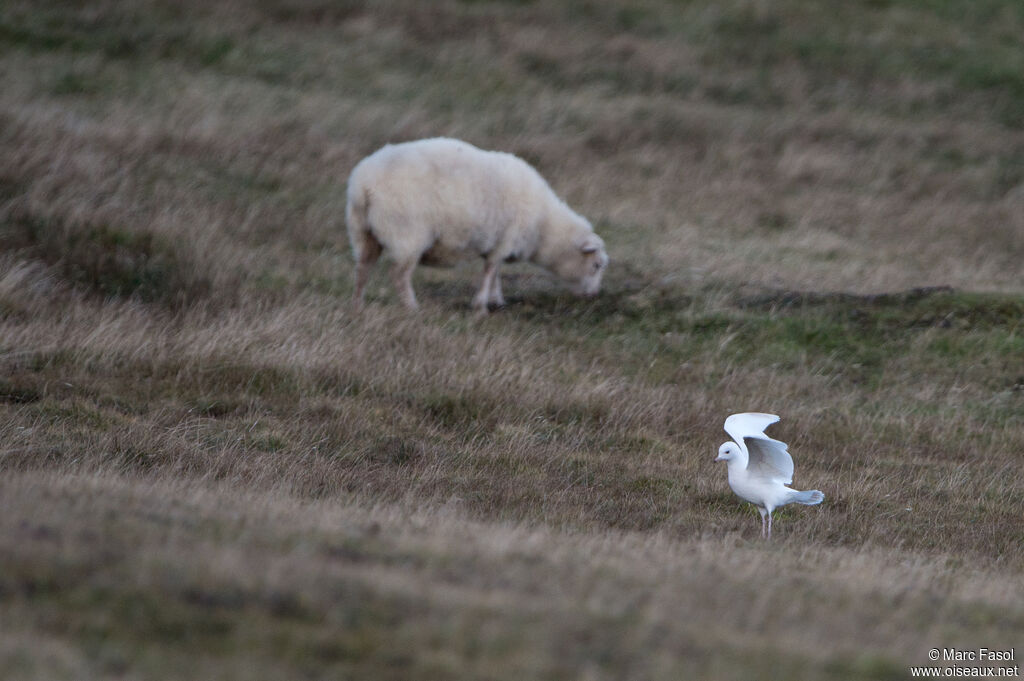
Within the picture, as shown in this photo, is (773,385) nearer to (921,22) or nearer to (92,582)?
(92,582)

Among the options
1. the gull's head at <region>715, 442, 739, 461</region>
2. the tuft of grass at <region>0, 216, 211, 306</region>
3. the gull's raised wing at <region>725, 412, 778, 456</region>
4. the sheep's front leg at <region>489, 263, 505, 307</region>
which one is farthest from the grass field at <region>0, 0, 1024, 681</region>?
the gull's raised wing at <region>725, 412, 778, 456</region>

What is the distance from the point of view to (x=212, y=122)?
1811 cm

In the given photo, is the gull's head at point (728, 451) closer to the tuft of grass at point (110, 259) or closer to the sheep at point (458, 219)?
the sheep at point (458, 219)

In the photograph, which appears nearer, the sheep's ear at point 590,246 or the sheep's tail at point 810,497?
the sheep's tail at point 810,497

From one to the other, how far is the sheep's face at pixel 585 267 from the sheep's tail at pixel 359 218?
2.44 m

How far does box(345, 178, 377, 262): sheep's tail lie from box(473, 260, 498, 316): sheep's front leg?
127cm

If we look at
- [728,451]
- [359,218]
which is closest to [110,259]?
[359,218]

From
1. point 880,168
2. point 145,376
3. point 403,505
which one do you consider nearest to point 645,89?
point 880,168

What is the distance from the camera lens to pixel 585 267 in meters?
13.6

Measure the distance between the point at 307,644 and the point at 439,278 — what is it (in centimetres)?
1132

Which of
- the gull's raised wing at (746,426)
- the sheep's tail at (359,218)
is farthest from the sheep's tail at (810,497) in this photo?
the sheep's tail at (359,218)

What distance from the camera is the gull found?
685cm

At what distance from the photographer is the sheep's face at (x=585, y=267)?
531 inches

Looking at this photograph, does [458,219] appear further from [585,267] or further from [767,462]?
[767,462]
